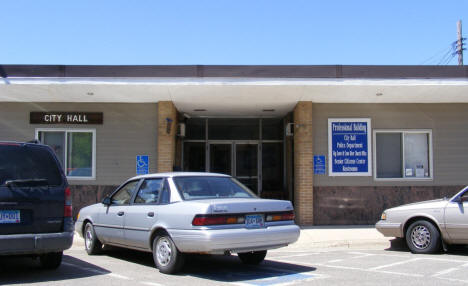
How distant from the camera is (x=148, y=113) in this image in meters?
14.1

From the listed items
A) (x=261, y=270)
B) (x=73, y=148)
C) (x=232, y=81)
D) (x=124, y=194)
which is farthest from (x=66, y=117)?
(x=261, y=270)

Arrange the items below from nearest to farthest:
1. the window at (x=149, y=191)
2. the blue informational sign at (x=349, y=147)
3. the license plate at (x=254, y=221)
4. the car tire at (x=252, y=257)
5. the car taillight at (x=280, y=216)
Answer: the license plate at (x=254, y=221) → the car taillight at (x=280, y=216) → the window at (x=149, y=191) → the car tire at (x=252, y=257) → the blue informational sign at (x=349, y=147)

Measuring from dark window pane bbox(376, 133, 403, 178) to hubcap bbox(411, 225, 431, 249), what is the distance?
4.58 metres

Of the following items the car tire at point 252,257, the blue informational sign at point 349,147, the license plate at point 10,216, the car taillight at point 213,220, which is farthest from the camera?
the blue informational sign at point 349,147

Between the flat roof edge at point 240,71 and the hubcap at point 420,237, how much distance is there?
4335 mm

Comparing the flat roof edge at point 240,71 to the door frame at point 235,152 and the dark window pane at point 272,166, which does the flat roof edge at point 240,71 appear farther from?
the dark window pane at point 272,166

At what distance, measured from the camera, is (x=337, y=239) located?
36.6 feet

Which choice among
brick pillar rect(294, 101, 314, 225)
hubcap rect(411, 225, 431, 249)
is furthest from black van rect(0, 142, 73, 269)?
brick pillar rect(294, 101, 314, 225)

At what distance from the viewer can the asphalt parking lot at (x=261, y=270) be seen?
671cm

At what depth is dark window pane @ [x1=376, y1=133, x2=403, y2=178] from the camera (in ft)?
46.0

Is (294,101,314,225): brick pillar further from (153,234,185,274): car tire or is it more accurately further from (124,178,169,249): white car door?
(153,234,185,274): car tire

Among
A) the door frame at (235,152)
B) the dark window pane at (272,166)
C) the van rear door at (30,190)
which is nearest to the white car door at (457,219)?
the van rear door at (30,190)

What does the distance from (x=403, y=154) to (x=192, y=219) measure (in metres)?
9.18

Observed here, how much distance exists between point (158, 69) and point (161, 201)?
18.4 feet
